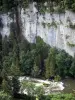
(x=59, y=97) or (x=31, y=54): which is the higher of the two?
(x=31, y=54)

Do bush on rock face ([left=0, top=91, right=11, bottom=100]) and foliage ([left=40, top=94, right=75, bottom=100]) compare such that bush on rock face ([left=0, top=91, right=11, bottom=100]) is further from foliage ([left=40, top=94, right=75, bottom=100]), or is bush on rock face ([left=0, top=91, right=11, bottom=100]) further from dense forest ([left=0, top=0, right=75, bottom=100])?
dense forest ([left=0, top=0, right=75, bottom=100])

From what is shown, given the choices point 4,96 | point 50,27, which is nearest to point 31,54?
point 50,27

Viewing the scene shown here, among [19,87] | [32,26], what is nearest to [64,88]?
[19,87]

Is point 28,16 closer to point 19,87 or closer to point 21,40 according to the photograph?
point 21,40

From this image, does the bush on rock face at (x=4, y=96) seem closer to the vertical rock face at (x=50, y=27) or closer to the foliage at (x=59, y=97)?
the foliage at (x=59, y=97)

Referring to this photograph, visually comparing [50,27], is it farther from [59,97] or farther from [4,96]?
[4,96]

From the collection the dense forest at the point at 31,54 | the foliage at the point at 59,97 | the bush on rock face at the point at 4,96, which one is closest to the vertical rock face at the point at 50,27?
the dense forest at the point at 31,54
